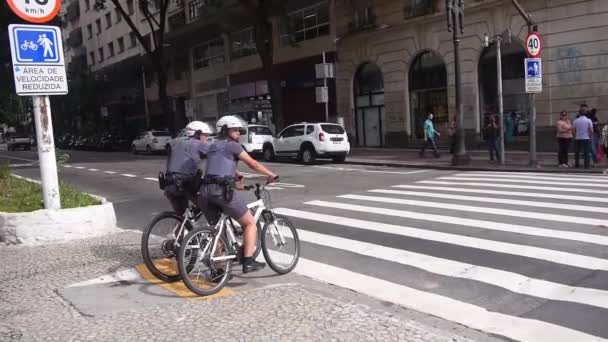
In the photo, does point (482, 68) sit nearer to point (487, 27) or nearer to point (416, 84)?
point (487, 27)

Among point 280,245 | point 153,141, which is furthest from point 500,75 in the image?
point 153,141

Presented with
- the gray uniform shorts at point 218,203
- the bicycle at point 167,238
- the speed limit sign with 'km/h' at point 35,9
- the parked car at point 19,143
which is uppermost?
the speed limit sign with 'km/h' at point 35,9

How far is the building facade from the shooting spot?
19.7 metres

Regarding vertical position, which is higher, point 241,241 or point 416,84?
point 416,84

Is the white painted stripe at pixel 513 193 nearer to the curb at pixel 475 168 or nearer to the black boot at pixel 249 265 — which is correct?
the curb at pixel 475 168

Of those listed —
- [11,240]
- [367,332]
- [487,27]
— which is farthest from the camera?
[487,27]

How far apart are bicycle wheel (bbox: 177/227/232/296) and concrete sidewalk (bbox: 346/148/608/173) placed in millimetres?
12679

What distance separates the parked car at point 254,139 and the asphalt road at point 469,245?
11.2 meters

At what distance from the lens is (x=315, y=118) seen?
3175 cm

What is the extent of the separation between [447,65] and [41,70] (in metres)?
19.2

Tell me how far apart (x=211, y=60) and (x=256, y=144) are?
1906 cm

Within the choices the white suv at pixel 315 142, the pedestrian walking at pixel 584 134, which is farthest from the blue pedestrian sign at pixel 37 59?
the white suv at pixel 315 142

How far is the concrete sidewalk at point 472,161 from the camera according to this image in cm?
1616

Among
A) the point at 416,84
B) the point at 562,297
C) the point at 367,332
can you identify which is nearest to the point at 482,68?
the point at 416,84
